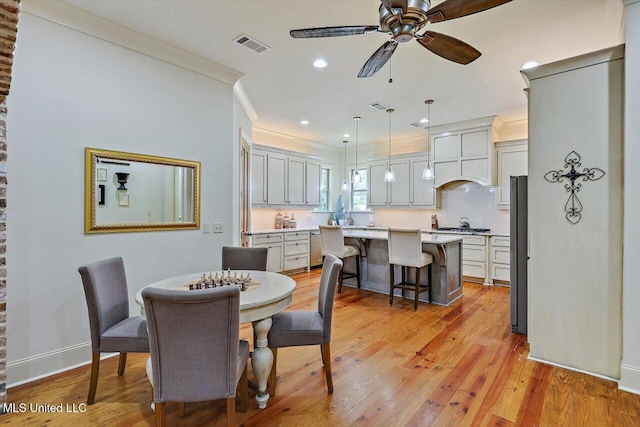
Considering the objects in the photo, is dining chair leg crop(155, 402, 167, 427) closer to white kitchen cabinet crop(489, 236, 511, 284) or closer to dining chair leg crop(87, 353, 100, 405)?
dining chair leg crop(87, 353, 100, 405)

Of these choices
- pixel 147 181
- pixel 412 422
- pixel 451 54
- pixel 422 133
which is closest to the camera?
pixel 412 422

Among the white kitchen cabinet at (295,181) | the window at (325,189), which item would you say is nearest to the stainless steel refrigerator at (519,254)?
the white kitchen cabinet at (295,181)

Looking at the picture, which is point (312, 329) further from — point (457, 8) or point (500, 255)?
point (500, 255)

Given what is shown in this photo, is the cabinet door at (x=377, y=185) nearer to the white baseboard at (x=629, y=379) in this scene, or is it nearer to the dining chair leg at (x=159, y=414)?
the white baseboard at (x=629, y=379)

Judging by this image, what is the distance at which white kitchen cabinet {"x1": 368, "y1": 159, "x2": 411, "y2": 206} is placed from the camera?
6.64 meters

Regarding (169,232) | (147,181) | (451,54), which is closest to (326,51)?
(451,54)

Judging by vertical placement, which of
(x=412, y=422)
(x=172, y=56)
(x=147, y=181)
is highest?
(x=172, y=56)

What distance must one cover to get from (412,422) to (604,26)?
11.3 ft

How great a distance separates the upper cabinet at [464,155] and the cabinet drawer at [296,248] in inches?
110

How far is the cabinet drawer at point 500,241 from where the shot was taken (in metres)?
5.06

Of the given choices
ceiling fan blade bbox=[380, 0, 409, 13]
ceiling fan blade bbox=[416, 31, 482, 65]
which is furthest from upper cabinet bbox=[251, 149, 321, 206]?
ceiling fan blade bbox=[380, 0, 409, 13]

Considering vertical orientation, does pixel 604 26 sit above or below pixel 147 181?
above

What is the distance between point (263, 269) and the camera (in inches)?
119

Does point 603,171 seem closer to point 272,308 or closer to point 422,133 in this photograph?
point 272,308
